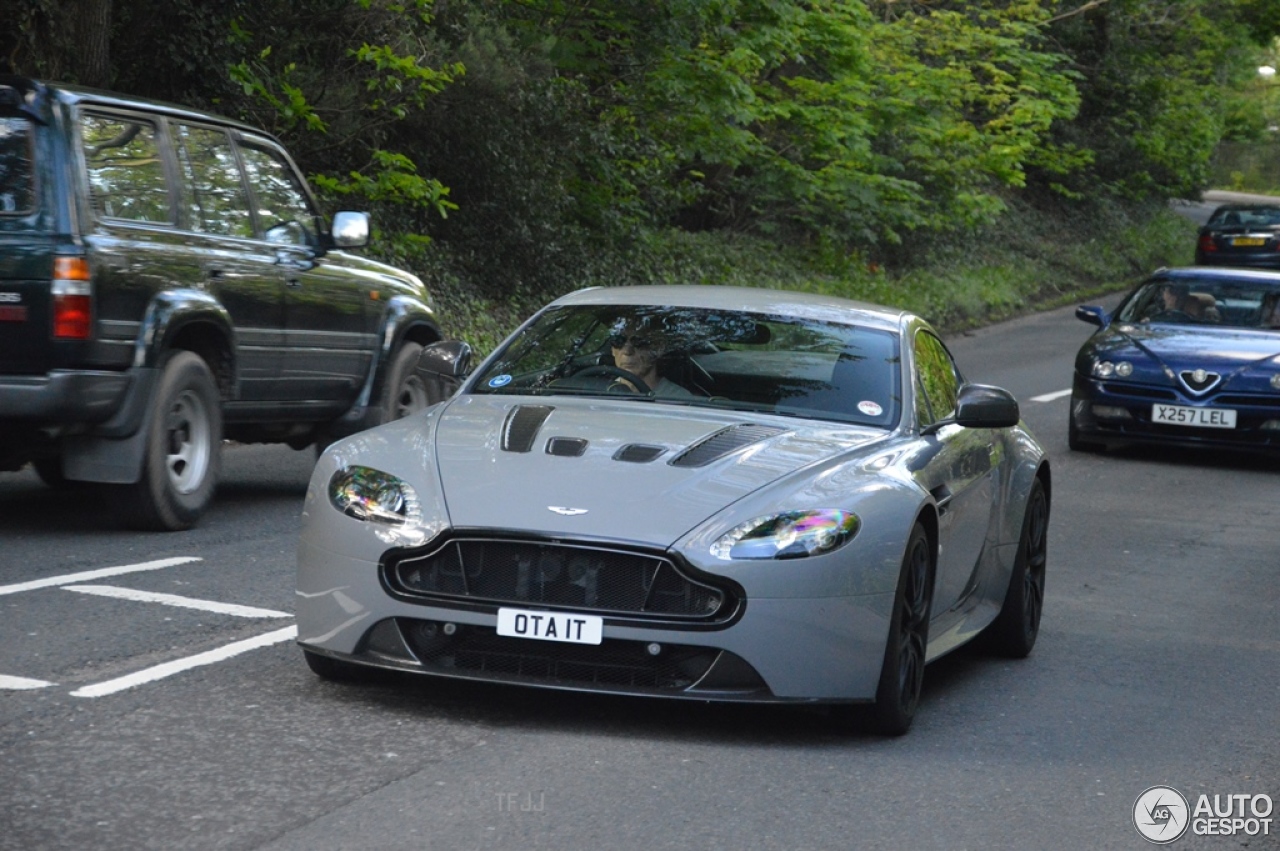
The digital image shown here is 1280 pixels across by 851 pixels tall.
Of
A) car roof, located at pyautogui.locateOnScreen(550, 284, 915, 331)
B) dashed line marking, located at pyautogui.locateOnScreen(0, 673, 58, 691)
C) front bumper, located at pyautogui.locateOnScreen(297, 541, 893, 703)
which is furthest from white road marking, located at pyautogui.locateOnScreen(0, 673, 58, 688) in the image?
car roof, located at pyautogui.locateOnScreen(550, 284, 915, 331)

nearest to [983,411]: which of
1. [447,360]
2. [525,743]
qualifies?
[447,360]

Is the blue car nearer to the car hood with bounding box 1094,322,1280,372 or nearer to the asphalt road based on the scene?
the car hood with bounding box 1094,322,1280,372

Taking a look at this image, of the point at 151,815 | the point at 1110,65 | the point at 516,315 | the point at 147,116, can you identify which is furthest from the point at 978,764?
the point at 1110,65

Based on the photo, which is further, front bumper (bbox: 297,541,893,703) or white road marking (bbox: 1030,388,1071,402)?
white road marking (bbox: 1030,388,1071,402)

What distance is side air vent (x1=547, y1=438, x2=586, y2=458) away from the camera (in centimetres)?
627

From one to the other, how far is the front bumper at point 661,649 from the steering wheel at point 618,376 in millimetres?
1560

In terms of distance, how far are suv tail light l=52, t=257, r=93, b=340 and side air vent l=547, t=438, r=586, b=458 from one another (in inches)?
141

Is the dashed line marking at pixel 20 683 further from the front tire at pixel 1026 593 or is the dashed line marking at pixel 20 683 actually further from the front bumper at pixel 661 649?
the front tire at pixel 1026 593

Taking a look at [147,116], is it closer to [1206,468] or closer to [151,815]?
[151,815]

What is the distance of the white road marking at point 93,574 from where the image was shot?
806 centimetres

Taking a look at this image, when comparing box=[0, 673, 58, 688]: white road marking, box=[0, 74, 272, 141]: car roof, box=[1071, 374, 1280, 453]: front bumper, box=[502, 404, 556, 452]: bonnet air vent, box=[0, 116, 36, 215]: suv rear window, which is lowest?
box=[1071, 374, 1280, 453]: front bumper

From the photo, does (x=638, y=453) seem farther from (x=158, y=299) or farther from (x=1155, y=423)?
(x=1155, y=423)

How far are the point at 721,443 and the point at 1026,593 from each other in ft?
7.35

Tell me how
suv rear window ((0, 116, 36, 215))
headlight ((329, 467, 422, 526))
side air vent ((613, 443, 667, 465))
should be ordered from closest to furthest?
1. headlight ((329, 467, 422, 526))
2. side air vent ((613, 443, 667, 465))
3. suv rear window ((0, 116, 36, 215))
